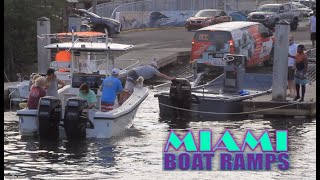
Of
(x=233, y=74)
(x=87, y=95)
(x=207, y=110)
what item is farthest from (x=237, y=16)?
(x=87, y=95)

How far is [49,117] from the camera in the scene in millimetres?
17766

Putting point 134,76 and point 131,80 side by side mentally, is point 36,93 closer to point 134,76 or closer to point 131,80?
point 131,80

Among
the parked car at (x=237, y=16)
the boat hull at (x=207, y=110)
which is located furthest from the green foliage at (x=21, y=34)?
the parked car at (x=237, y=16)

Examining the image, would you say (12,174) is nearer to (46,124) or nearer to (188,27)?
(46,124)

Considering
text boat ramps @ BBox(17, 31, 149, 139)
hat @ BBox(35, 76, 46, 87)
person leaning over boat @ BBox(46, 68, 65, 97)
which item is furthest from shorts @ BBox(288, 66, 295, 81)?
hat @ BBox(35, 76, 46, 87)

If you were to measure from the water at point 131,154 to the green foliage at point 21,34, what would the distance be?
1047cm

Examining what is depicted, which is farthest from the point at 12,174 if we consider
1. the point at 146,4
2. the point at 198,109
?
the point at 146,4

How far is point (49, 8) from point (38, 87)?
14334mm

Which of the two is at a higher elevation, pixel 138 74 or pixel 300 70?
pixel 300 70

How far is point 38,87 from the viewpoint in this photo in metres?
18.7

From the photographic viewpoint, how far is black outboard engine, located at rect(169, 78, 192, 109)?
21.2 metres

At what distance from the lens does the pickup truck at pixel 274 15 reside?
140 ft

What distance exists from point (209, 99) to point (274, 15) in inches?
887

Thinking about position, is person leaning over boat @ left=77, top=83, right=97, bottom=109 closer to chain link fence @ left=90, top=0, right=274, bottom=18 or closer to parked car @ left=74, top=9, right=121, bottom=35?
parked car @ left=74, top=9, right=121, bottom=35
